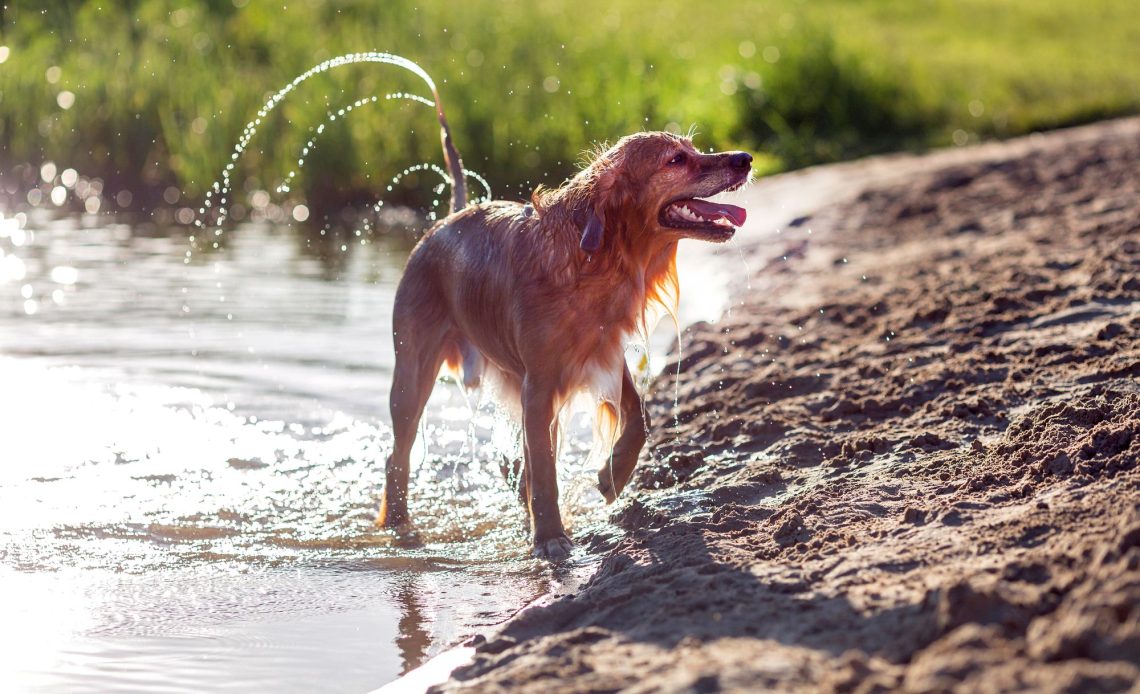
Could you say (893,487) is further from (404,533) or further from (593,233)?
(404,533)

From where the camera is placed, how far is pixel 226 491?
6.34 m

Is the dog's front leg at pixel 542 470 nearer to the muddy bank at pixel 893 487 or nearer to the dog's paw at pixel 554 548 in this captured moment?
the dog's paw at pixel 554 548

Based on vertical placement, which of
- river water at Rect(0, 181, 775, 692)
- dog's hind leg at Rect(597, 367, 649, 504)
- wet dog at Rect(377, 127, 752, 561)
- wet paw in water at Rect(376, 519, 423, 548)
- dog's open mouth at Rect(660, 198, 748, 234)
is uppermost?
dog's open mouth at Rect(660, 198, 748, 234)

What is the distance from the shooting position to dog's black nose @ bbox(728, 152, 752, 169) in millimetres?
4984

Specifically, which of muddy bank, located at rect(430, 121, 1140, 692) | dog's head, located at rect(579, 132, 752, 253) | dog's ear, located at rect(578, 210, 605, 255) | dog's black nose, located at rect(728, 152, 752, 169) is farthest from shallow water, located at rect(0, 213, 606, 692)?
dog's black nose, located at rect(728, 152, 752, 169)

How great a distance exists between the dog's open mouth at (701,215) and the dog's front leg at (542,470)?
73 centimetres

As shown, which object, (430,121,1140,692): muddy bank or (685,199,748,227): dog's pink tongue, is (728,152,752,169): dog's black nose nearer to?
(685,199,748,227): dog's pink tongue

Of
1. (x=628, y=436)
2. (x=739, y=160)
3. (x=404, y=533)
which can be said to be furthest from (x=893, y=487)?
(x=404, y=533)

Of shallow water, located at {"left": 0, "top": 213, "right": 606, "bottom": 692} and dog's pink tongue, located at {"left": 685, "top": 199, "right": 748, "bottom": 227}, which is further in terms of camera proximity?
dog's pink tongue, located at {"left": 685, "top": 199, "right": 748, "bottom": 227}

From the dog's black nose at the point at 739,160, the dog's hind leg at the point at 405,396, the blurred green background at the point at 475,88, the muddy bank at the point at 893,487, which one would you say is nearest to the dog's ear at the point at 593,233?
the dog's black nose at the point at 739,160

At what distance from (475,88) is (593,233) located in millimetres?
8578

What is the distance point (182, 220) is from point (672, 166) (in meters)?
8.05

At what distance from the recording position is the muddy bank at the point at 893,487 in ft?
10.9

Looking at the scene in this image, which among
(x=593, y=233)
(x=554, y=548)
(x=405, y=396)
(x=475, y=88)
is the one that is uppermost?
(x=475, y=88)
